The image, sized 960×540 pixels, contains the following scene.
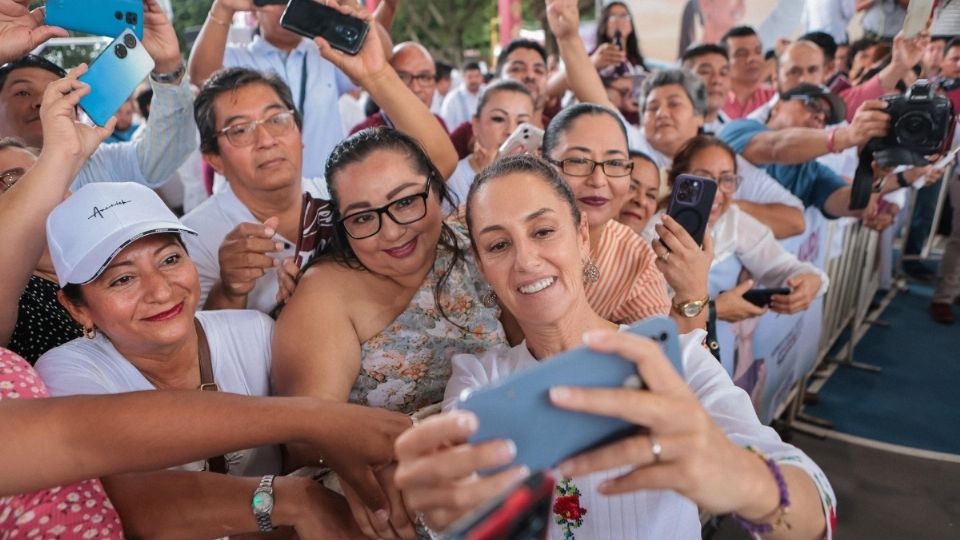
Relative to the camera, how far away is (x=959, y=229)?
4883 mm

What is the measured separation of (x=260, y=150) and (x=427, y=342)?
938 mm

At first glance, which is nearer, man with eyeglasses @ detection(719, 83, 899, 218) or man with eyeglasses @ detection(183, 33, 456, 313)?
man with eyeglasses @ detection(183, 33, 456, 313)

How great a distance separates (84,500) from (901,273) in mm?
6363

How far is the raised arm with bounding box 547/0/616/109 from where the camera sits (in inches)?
111

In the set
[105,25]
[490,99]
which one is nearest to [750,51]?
[490,99]

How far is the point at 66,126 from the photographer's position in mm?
1452

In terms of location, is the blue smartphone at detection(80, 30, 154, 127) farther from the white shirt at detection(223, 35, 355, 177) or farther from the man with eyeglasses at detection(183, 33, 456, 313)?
the white shirt at detection(223, 35, 355, 177)

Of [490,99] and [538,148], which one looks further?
[490,99]

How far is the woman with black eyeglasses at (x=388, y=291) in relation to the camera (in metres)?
1.63


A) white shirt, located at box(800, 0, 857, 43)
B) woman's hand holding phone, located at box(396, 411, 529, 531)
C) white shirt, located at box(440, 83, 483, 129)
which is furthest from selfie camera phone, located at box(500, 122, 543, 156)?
white shirt, located at box(800, 0, 857, 43)

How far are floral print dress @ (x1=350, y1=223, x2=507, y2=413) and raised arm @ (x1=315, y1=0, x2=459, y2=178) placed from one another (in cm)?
51

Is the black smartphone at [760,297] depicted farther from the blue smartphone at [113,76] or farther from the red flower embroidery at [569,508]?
the blue smartphone at [113,76]

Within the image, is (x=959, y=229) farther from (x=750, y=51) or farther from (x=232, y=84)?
(x=232, y=84)

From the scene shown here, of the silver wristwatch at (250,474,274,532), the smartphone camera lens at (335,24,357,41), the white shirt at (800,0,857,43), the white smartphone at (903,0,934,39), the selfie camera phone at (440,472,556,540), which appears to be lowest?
the silver wristwatch at (250,474,274,532)
